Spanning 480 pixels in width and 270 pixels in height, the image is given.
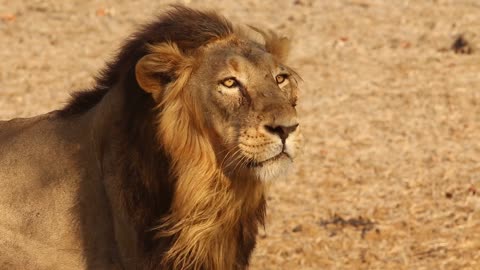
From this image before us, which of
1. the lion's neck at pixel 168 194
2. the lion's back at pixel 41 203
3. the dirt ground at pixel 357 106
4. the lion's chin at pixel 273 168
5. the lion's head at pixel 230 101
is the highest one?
the lion's head at pixel 230 101

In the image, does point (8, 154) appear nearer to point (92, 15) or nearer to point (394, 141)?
point (394, 141)

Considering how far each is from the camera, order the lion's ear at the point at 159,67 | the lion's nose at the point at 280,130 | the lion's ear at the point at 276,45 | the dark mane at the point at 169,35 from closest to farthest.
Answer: the lion's nose at the point at 280,130 → the lion's ear at the point at 159,67 → the dark mane at the point at 169,35 → the lion's ear at the point at 276,45

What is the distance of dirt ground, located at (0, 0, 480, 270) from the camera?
7180mm

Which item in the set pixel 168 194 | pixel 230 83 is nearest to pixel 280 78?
pixel 230 83

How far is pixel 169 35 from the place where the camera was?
192 inches

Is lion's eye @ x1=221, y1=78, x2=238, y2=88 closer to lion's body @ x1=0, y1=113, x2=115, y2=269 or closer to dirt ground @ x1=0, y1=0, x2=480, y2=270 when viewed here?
lion's body @ x1=0, y1=113, x2=115, y2=269

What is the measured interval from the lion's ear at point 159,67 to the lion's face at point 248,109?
9 cm

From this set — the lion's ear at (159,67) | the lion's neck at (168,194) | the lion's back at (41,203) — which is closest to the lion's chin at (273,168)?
the lion's neck at (168,194)

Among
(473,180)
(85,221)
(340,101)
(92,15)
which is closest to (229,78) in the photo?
(85,221)

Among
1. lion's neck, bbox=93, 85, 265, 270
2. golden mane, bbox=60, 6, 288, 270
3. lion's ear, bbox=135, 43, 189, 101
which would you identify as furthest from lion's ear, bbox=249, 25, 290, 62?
lion's neck, bbox=93, 85, 265, 270

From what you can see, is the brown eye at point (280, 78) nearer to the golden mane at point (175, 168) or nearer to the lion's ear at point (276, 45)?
the lion's ear at point (276, 45)

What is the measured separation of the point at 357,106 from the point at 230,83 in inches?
192

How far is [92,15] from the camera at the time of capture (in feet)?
41.0

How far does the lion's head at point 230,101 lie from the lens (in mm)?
4637
